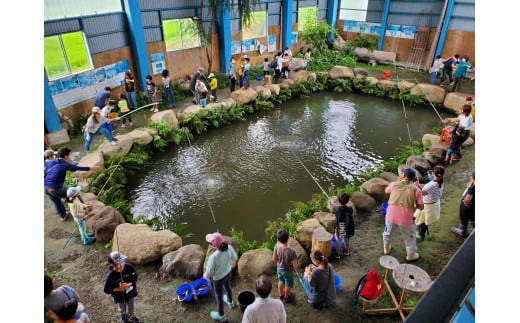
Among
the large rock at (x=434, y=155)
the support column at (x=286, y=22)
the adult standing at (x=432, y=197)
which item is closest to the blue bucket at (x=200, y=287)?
the adult standing at (x=432, y=197)

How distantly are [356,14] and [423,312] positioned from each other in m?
21.4

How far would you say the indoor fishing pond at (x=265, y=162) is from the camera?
7.57 meters

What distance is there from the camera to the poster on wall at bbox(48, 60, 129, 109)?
10250mm

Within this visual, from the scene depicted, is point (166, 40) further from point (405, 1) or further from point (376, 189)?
point (405, 1)

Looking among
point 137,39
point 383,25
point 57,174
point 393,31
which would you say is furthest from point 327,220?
point 383,25

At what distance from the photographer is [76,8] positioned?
10422mm

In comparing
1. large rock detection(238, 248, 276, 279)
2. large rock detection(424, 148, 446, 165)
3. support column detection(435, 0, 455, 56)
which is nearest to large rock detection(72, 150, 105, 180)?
large rock detection(238, 248, 276, 279)

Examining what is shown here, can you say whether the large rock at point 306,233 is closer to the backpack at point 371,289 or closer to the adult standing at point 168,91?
the backpack at point 371,289

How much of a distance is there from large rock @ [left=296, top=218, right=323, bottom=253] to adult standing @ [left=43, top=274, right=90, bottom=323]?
3.57 metres

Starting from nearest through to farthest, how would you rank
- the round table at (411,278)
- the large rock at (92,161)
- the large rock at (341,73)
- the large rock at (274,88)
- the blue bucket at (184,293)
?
the round table at (411,278) → the blue bucket at (184,293) → the large rock at (92,161) → the large rock at (274,88) → the large rock at (341,73)

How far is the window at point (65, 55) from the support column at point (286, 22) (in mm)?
10456

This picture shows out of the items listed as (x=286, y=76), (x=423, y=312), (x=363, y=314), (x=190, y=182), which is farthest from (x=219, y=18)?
(x=423, y=312)

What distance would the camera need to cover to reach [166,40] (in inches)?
535

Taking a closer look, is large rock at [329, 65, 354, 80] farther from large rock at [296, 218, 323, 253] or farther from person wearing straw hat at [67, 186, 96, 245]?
person wearing straw hat at [67, 186, 96, 245]
